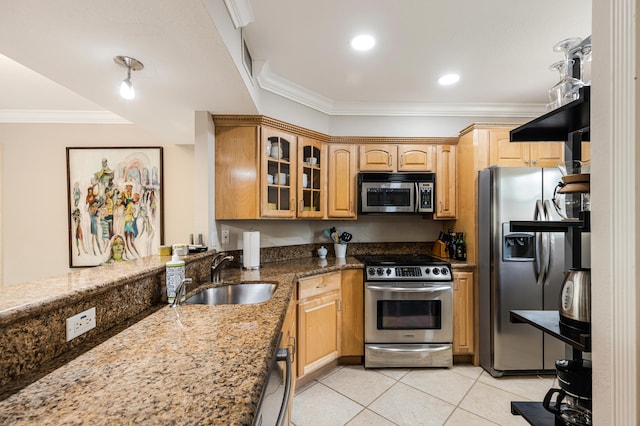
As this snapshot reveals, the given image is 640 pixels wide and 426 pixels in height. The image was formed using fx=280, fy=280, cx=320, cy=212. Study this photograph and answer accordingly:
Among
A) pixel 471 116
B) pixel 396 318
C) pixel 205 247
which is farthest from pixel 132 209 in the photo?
pixel 471 116

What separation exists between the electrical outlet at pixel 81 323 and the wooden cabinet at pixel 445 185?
9.56 ft

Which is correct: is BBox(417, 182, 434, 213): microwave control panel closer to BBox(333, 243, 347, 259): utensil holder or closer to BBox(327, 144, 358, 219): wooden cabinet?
BBox(327, 144, 358, 219): wooden cabinet

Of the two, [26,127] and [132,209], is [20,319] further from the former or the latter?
[26,127]

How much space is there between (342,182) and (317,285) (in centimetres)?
115

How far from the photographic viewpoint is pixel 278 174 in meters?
2.56

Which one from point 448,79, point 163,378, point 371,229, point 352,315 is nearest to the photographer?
point 163,378

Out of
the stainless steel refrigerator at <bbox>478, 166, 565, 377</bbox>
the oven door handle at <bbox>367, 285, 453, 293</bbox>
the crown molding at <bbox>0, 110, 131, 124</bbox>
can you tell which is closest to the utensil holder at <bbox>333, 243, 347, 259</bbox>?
the oven door handle at <bbox>367, 285, 453, 293</bbox>

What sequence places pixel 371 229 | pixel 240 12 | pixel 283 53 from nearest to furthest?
pixel 240 12 → pixel 283 53 → pixel 371 229

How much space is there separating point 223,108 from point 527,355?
335 cm

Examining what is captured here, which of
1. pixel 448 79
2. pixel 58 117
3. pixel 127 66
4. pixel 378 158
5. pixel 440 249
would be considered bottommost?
pixel 440 249

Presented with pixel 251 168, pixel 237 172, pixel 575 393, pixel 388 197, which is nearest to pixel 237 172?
pixel 237 172

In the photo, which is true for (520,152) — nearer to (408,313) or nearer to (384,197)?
(384,197)

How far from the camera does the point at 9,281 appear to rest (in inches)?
127

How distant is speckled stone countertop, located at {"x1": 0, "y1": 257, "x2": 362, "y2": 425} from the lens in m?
0.59
